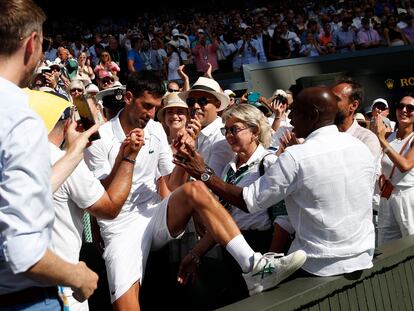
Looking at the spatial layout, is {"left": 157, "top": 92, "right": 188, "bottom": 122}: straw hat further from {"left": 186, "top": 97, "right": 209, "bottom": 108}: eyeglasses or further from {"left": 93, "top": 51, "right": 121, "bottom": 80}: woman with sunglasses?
{"left": 93, "top": 51, "right": 121, "bottom": 80}: woman with sunglasses

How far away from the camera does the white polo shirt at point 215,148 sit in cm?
558

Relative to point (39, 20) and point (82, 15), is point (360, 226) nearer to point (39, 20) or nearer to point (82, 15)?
point (39, 20)

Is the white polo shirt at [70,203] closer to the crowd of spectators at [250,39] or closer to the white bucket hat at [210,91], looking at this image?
the white bucket hat at [210,91]

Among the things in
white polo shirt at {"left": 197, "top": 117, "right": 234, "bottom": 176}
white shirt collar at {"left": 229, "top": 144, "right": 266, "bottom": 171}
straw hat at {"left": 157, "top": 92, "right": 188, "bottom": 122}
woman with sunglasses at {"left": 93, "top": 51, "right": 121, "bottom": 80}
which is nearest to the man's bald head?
white shirt collar at {"left": 229, "top": 144, "right": 266, "bottom": 171}

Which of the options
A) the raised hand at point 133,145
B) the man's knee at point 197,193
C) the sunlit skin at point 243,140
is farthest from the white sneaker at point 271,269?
the sunlit skin at point 243,140

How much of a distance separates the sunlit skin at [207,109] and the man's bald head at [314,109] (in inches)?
98.2

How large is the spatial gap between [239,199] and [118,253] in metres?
1.04

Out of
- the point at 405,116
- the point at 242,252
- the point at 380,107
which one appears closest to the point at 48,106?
the point at 242,252

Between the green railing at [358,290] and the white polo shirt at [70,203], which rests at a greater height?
the white polo shirt at [70,203]

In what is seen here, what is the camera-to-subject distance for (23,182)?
195 cm

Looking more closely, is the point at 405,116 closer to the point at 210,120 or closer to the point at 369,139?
the point at 369,139

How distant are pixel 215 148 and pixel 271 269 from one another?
216 centimetres

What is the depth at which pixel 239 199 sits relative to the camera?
12.7ft

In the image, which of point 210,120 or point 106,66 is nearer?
point 210,120
